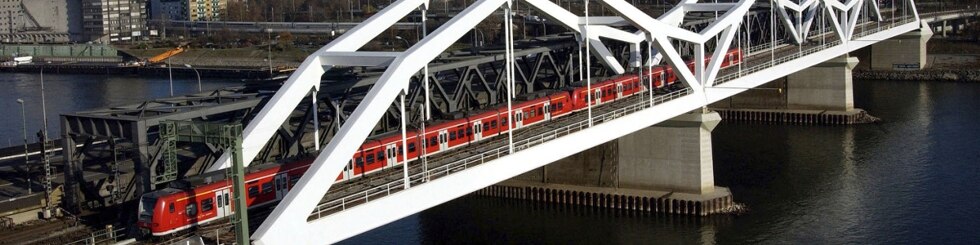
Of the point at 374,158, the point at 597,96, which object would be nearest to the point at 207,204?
the point at 374,158

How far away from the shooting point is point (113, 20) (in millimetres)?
127750

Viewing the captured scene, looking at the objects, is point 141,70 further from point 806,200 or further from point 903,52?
point 806,200

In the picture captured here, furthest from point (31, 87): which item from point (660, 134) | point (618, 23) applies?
point (660, 134)

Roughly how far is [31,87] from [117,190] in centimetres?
6349

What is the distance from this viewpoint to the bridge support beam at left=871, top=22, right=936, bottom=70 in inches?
2940

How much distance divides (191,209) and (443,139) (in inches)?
344

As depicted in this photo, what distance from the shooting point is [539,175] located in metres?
39.3

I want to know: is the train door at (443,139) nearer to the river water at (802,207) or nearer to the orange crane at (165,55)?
the river water at (802,207)

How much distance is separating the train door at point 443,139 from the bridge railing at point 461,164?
3.79ft

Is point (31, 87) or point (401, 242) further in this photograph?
point (31, 87)

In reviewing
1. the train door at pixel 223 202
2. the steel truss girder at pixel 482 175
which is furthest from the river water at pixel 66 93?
the train door at pixel 223 202

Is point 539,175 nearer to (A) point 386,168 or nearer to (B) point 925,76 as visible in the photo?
(A) point 386,168

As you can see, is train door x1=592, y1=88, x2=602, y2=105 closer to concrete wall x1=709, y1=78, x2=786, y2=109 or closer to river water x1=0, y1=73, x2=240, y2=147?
concrete wall x1=709, y1=78, x2=786, y2=109

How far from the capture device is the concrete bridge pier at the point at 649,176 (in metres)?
37.0
